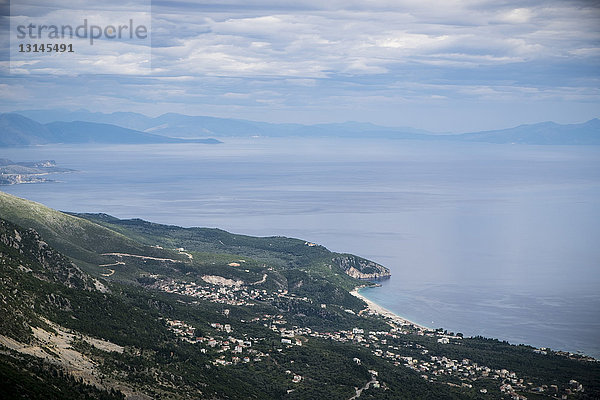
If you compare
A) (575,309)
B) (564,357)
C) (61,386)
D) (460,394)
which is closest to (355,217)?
(575,309)

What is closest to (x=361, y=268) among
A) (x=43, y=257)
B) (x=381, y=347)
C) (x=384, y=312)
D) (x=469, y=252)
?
(x=384, y=312)

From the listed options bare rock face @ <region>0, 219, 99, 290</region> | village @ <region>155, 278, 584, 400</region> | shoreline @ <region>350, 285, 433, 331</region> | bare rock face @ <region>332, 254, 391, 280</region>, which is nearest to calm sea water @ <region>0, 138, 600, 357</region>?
shoreline @ <region>350, 285, 433, 331</region>

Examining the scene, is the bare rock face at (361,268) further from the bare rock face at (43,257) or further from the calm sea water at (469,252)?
the bare rock face at (43,257)

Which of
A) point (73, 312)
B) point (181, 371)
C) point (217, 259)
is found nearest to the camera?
point (181, 371)

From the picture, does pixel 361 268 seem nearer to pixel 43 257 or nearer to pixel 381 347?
pixel 381 347

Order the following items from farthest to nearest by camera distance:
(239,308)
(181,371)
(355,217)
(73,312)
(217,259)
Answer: (355,217) → (217,259) → (239,308) → (73,312) → (181,371)

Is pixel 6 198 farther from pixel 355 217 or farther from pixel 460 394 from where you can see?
pixel 355 217

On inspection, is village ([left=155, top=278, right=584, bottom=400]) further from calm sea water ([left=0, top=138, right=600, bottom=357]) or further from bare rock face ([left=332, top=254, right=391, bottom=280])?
bare rock face ([left=332, top=254, right=391, bottom=280])

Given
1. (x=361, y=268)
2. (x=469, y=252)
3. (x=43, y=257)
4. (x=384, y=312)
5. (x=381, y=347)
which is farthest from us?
(x=469, y=252)
